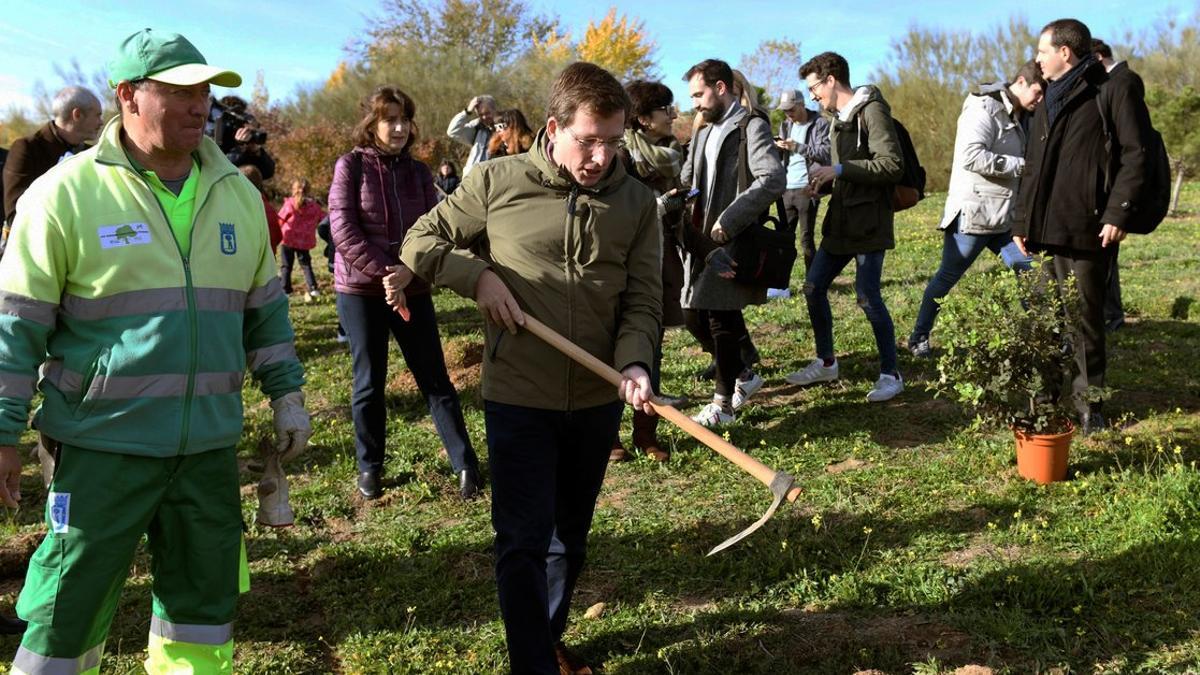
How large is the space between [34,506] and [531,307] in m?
3.60

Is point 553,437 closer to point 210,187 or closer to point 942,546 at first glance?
point 210,187

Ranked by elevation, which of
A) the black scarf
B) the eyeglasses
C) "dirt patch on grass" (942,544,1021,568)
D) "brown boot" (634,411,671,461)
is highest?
the black scarf

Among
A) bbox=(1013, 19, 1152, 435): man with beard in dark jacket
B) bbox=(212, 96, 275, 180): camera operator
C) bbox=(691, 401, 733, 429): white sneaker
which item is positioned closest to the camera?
bbox=(1013, 19, 1152, 435): man with beard in dark jacket

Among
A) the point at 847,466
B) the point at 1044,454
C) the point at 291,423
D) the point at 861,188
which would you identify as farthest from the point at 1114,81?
the point at 291,423

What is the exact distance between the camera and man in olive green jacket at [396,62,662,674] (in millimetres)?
2871

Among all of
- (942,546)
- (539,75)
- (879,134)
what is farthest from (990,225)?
(539,75)

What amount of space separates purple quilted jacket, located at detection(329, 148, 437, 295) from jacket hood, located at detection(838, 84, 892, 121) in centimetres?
273

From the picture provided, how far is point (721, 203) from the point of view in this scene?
17.7 feet

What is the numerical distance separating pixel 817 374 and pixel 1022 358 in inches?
76.2

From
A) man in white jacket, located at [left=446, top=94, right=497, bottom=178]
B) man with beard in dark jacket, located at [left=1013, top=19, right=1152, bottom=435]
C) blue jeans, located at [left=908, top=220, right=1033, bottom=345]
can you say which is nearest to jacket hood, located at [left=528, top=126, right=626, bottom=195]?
man with beard in dark jacket, located at [left=1013, top=19, right=1152, bottom=435]

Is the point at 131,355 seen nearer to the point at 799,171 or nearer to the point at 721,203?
the point at 721,203

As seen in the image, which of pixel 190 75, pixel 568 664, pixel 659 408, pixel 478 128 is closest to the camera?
pixel 190 75

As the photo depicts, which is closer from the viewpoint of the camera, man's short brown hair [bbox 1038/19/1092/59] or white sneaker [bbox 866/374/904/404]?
man's short brown hair [bbox 1038/19/1092/59]

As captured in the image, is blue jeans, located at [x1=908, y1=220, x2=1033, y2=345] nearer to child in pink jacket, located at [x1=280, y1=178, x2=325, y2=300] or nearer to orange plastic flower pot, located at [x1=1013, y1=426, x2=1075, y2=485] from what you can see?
orange plastic flower pot, located at [x1=1013, y1=426, x2=1075, y2=485]
